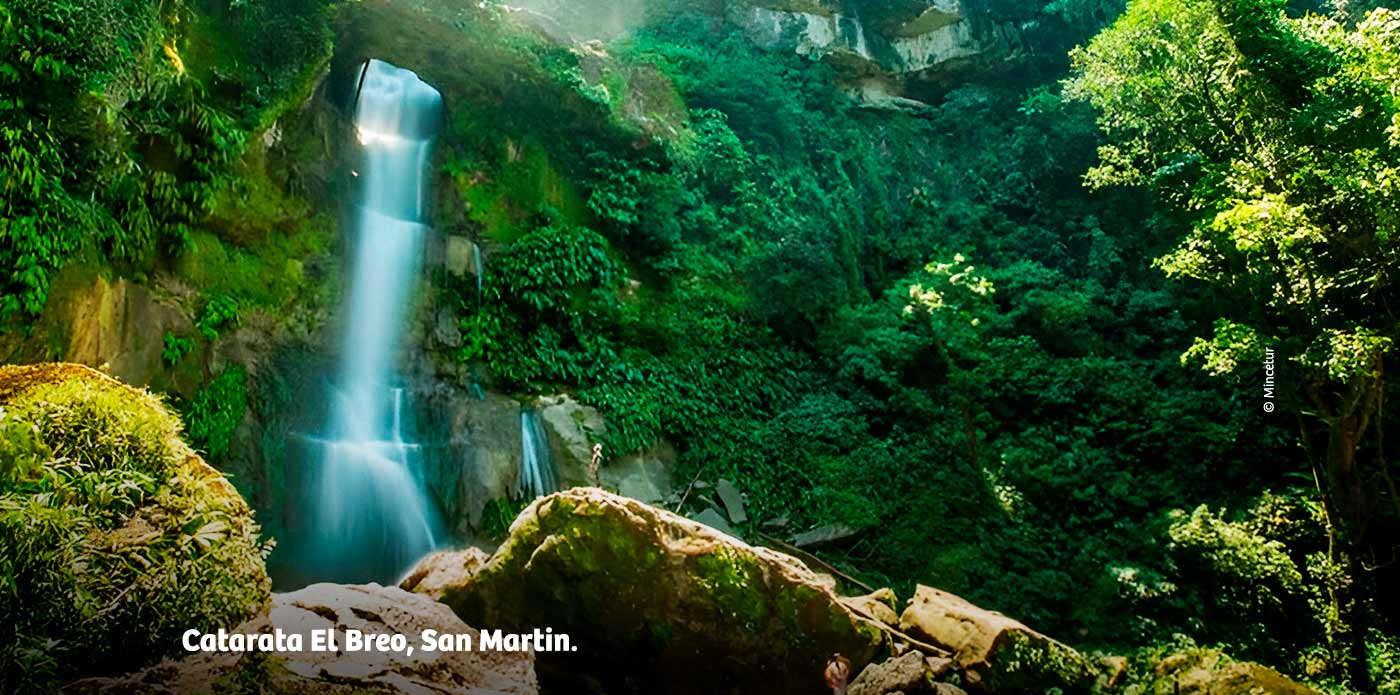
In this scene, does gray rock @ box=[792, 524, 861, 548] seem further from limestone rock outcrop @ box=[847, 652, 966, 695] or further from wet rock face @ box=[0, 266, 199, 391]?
wet rock face @ box=[0, 266, 199, 391]

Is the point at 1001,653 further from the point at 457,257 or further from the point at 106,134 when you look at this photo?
the point at 457,257

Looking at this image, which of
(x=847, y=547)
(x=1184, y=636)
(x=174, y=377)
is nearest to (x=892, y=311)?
(x=847, y=547)

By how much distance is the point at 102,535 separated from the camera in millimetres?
2705

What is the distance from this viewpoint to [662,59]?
1614 centimetres

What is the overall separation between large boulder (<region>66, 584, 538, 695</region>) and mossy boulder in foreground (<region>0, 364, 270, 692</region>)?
0.51 feet

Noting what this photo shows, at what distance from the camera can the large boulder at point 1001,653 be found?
19.0ft

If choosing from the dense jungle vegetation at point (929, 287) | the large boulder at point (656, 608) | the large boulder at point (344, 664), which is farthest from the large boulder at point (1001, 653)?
the large boulder at point (344, 664)

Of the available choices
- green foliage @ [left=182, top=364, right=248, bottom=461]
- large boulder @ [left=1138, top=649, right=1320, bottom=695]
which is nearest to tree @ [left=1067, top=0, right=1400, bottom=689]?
large boulder @ [left=1138, top=649, right=1320, bottom=695]

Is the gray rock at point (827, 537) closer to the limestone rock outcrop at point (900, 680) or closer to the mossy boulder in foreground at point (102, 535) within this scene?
the limestone rock outcrop at point (900, 680)

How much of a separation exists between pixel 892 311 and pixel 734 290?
3.24 m

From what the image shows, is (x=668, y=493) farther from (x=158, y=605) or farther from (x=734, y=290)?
(x=158, y=605)

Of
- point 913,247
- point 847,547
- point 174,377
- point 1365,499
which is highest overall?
point 913,247

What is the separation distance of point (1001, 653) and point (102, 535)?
621cm

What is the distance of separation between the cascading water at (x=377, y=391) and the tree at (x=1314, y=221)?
10.7 meters
